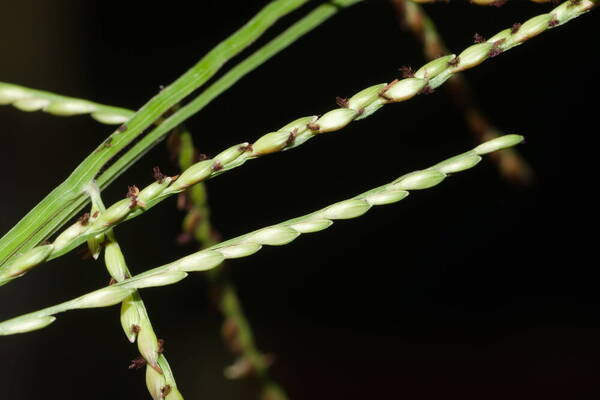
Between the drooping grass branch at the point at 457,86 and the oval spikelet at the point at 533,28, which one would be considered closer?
the oval spikelet at the point at 533,28

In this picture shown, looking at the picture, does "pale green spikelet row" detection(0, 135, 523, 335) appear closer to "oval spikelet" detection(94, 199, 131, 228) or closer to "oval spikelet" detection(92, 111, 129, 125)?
"oval spikelet" detection(94, 199, 131, 228)

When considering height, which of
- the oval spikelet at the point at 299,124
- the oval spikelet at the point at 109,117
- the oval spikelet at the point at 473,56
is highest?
the oval spikelet at the point at 109,117

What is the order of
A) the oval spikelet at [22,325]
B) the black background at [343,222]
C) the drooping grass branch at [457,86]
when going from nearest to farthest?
the oval spikelet at [22,325], the drooping grass branch at [457,86], the black background at [343,222]

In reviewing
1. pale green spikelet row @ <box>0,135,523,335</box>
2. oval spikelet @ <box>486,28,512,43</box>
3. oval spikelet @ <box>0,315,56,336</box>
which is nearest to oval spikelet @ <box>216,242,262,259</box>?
pale green spikelet row @ <box>0,135,523,335</box>

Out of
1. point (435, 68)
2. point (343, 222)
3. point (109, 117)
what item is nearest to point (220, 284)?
point (109, 117)

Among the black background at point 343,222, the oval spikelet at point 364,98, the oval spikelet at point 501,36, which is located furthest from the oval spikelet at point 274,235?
the black background at point 343,222

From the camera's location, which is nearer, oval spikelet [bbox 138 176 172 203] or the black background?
oval spikelet [bbox 138 176 172 203]

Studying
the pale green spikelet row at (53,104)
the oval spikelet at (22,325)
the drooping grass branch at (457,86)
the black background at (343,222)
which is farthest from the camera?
the black background at (343,222)

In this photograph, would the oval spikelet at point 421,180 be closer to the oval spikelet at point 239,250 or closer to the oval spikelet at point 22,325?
the oval spikelet at point 239,250
